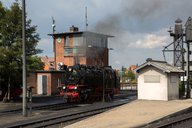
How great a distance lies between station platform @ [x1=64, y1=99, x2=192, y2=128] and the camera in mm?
14477

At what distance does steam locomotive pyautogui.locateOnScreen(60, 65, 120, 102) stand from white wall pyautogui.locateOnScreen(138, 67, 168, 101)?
591 cm

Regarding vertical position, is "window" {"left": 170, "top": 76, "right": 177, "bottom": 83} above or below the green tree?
below

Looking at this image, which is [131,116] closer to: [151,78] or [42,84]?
[151,78]

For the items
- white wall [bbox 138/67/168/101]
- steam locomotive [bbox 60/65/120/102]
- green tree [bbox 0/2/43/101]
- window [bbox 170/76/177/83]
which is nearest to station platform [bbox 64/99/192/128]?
white wall [bbox 138/67/168/101]

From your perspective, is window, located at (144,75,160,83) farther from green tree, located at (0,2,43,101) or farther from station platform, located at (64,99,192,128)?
green tree, located at (0,2,43,101)

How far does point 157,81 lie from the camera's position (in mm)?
22844

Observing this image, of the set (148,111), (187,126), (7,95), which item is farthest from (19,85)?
(187,126)

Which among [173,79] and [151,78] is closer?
[151,78]

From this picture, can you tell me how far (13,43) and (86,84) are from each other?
6514 mm

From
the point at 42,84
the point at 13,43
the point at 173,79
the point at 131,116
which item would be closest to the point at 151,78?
the point at 173,79

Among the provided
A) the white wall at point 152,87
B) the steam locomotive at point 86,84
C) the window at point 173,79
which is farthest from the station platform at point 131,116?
the steam locomotive at point 86,84

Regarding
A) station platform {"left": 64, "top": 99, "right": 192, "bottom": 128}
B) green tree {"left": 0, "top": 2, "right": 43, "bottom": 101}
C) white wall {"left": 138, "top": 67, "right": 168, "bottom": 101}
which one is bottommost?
station platform {"left": 64, "top": 99, "right": 192, "bottom": 128}

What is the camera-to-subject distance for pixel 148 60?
23.4 meters

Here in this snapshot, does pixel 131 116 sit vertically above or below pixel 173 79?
below
